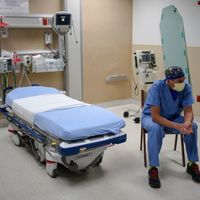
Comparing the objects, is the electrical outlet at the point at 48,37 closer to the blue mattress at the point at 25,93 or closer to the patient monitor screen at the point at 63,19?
the patient monitor screen at the point at 63,19

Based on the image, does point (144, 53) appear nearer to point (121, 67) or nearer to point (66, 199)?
point (121, 67)

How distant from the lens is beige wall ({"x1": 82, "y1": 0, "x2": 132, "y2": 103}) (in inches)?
209

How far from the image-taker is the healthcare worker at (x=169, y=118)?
2850mm

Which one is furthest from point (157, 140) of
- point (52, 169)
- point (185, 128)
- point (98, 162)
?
point (52, 169)

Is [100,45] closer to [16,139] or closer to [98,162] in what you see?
[16,139]

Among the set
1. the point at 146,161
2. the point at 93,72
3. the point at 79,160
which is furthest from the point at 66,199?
the point at 93,72

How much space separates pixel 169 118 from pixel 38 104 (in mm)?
1392

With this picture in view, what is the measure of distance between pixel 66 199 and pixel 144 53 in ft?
9.10

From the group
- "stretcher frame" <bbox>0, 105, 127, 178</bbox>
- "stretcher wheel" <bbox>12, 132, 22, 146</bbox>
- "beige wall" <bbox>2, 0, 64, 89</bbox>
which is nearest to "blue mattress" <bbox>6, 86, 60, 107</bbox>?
"stretcher wheel" <bbox>12, 132, 22, 146</bbox>

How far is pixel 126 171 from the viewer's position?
10.4 ft

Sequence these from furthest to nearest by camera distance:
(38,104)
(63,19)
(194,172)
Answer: (63,19), (38,104), (194,172)

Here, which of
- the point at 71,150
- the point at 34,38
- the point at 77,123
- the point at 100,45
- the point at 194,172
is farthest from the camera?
the point at 100,45

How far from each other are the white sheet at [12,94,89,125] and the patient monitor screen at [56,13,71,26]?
1.30 meters

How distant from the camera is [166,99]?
3016mm
